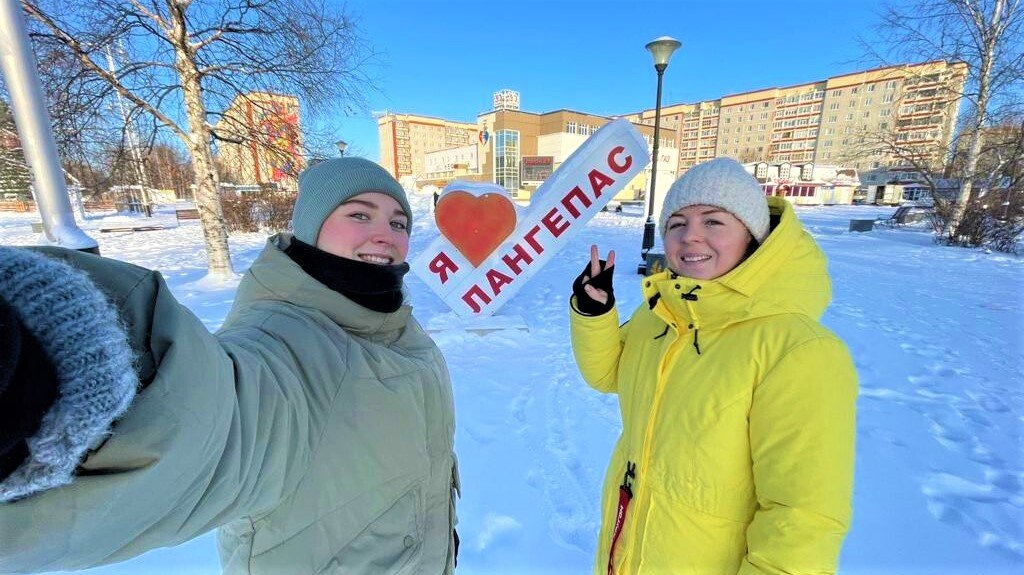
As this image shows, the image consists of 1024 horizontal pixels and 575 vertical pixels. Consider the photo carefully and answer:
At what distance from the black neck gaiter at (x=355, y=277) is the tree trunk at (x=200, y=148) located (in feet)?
24.1

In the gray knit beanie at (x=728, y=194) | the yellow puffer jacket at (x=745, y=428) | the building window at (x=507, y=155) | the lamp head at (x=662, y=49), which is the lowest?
the yellow puffer jacket at (x=745, y=428)

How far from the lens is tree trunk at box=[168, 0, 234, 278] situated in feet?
20.1

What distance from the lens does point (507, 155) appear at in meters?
48.2

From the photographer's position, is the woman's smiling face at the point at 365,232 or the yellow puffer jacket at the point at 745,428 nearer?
the yellow puffer jacket at the point at 745,428

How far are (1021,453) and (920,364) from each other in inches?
60.4

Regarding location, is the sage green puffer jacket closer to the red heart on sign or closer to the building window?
the red heart on sign

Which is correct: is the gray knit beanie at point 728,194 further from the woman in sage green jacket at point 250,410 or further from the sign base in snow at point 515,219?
the sign base in snow at point 515,219

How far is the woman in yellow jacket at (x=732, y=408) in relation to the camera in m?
0.98

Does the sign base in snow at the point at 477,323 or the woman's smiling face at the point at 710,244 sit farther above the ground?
the woman's smiling face at the point at 710,244

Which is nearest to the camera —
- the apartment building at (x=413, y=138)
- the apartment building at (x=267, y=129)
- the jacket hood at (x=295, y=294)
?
the jacket hood at (x=295, y=294)

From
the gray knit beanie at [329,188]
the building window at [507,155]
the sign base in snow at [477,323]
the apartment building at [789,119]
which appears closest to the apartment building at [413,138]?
the building window at [507,155]

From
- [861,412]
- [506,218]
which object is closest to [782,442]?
[861,412]

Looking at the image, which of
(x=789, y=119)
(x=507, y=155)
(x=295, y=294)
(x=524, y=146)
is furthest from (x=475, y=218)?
(x=789, y=119)

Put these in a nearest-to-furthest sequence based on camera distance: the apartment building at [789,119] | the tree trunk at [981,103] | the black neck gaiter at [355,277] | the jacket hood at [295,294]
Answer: the jacket hood at [295,294], the black neck gaiter at [355,277], the tree trunk at [981,103], the apartment building at [789,119]
